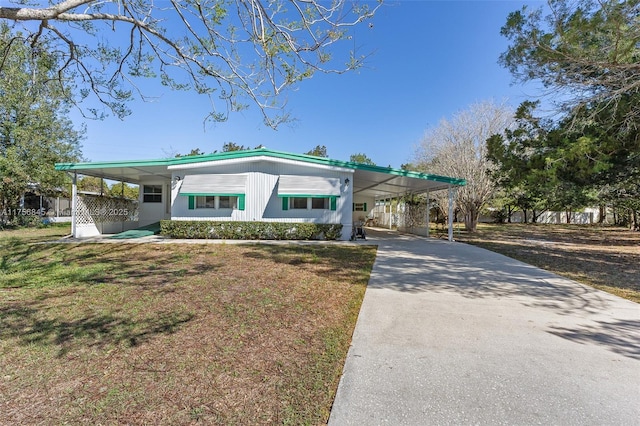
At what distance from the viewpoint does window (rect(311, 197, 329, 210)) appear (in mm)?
13820

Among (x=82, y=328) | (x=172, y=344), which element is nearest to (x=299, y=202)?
(x=82, y=328)

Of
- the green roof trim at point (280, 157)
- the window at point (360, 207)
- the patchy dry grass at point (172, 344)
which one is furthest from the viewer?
the window at point (360, 207)

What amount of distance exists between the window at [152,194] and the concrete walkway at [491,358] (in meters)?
14.7

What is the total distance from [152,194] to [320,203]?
30.9ft

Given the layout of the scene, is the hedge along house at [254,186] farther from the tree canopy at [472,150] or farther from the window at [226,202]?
the tree canopy at [472,150]

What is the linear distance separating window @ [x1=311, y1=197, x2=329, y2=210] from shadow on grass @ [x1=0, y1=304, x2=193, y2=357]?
10053mm

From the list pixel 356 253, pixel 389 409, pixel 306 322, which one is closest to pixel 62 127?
pixel 356 253

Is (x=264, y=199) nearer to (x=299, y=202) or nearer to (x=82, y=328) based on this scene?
(x=299, y=202)

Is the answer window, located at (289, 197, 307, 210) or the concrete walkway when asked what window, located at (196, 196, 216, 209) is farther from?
the concrete walkway

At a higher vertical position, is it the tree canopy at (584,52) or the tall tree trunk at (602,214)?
the tree canopy at (584,52)

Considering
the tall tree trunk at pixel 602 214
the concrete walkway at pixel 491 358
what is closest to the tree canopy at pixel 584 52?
the concrete walkway at pixel 491 358

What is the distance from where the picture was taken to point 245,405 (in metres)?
2.21

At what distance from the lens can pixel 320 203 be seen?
13.9 metres

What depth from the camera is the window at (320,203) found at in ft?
45.3
